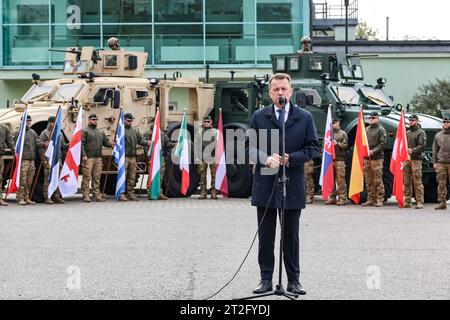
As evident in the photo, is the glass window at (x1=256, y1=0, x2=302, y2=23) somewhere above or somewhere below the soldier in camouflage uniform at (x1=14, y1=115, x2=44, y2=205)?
above

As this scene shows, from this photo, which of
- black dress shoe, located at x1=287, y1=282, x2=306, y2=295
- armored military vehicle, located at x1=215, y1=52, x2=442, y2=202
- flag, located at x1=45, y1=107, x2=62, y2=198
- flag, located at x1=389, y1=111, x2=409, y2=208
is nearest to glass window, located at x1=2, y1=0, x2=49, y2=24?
armored military vehicle, located at x1=215, y1=52, x2=442, y2=202

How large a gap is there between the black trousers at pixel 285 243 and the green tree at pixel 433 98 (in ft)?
104

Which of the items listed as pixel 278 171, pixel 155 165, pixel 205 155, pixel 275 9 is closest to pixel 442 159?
pixel 205 155

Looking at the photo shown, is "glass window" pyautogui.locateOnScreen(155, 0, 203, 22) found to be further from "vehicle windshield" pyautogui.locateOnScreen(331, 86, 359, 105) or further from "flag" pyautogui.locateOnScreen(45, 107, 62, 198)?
"flag" pyautogui.locateOnScreen(45, 107, 62, 198)

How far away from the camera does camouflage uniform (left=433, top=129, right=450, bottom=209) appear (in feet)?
68.0

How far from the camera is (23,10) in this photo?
128ft

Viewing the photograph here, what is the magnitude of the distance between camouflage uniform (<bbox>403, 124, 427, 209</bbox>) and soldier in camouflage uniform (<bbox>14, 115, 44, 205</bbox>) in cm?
710

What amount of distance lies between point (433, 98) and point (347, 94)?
18.1 m

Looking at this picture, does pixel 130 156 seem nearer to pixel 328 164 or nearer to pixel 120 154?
pixel 120 154

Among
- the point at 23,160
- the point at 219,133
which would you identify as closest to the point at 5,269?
the point at 23,160

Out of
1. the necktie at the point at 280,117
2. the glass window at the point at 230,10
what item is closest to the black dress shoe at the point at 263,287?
the necktie at the point at 280,117

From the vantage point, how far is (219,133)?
23641 millimetres

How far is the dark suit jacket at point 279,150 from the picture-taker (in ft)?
30.1
